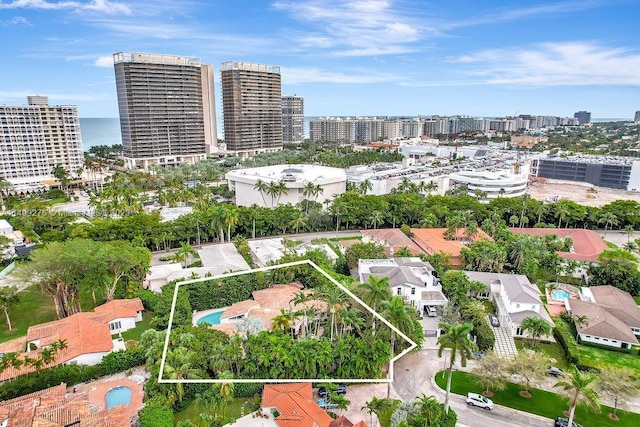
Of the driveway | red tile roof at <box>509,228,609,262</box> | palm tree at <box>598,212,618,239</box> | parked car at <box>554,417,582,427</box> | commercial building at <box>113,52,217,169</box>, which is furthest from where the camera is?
commercial building at <box>113,52,217,169</box>

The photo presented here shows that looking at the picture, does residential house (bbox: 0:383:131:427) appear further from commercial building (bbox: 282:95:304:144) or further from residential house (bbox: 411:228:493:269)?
commercial building (bbox: 282:95:304:144)

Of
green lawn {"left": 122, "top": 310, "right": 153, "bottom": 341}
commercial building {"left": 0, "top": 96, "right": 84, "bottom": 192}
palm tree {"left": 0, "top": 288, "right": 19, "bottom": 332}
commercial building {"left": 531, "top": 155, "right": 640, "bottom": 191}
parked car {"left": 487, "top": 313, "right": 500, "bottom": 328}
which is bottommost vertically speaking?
parked car {"left": 487, "top": 313, "right": 500, "bottom": 328}

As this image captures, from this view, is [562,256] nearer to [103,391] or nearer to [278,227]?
[278,227]

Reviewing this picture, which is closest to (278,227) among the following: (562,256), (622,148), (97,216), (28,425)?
(97,216)

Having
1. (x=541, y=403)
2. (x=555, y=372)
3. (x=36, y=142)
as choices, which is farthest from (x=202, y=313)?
(x=36, y=142)

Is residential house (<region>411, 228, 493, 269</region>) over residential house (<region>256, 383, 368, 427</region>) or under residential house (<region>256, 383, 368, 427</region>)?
over

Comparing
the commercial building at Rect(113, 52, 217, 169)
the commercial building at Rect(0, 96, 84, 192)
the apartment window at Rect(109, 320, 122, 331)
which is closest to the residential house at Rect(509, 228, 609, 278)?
the apartment window at Rect(109, 320, 122, 331)

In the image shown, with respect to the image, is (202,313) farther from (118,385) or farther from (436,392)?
(436,392)
